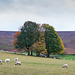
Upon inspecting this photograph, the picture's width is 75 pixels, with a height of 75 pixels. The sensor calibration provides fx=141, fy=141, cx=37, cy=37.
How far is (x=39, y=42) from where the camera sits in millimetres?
56594

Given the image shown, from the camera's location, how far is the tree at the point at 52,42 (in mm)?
55106

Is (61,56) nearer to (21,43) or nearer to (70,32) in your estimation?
(21,43)

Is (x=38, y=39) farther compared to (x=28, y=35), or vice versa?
(x=38, y=39)

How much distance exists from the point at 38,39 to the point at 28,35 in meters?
4.40

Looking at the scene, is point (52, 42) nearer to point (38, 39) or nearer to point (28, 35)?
point (38, 39)

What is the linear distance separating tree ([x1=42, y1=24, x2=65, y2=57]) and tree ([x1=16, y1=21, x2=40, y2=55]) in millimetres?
3960

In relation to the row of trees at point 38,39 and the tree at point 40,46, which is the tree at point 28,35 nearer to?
the row of trees at point 38,39

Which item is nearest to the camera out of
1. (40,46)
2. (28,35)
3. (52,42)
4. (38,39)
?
(40,46)

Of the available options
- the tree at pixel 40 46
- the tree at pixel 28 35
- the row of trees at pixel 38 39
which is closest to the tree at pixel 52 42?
the row of trees at pixel 38 39

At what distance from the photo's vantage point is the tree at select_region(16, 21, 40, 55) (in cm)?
5631

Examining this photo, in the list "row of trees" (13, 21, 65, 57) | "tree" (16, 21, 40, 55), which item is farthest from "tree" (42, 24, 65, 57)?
"tree" (16, 21, 40, 55)

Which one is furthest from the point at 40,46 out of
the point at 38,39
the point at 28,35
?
the point at 28,35

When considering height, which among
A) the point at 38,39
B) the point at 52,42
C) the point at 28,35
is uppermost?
the point at 28,35

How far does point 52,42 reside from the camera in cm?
5622
